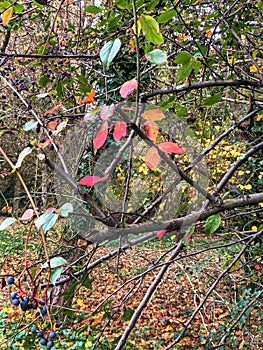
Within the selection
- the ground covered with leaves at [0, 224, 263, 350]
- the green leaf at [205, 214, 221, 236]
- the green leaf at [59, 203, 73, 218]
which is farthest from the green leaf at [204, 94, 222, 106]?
the ground covered with leaves at [0, 224, 263, 350]

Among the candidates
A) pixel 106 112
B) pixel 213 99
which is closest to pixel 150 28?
pixel 106 112

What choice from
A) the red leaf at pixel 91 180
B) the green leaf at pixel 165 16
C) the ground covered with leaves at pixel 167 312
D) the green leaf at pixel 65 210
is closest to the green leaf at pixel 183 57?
the green leaf at pixel 165 16

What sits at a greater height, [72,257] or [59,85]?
[59,85]

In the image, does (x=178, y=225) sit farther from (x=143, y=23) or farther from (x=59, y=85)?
(x=59, y=85)

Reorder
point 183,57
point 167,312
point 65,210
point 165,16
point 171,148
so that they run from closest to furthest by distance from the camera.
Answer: point 65,210 → point 171,148 → point 183,57 → point 165,16 → point 167,312

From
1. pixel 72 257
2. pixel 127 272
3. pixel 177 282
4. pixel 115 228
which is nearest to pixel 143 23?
pixel 115 228

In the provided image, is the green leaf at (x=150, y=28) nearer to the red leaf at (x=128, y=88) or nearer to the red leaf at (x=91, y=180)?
the red leaf at (x=128, y=88)

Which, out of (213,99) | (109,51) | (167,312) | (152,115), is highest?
(109,51)

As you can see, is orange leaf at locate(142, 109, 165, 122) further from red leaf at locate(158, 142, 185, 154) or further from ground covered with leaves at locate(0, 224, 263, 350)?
ground covered with leaves at locate(0, 224, 263, 350)

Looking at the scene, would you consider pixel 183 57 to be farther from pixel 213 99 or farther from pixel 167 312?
pixel 167 312

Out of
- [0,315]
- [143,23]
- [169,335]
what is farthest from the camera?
[0,315]

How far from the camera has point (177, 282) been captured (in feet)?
15.2

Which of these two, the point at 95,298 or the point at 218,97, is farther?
the point at 95,298

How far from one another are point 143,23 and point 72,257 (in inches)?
117
